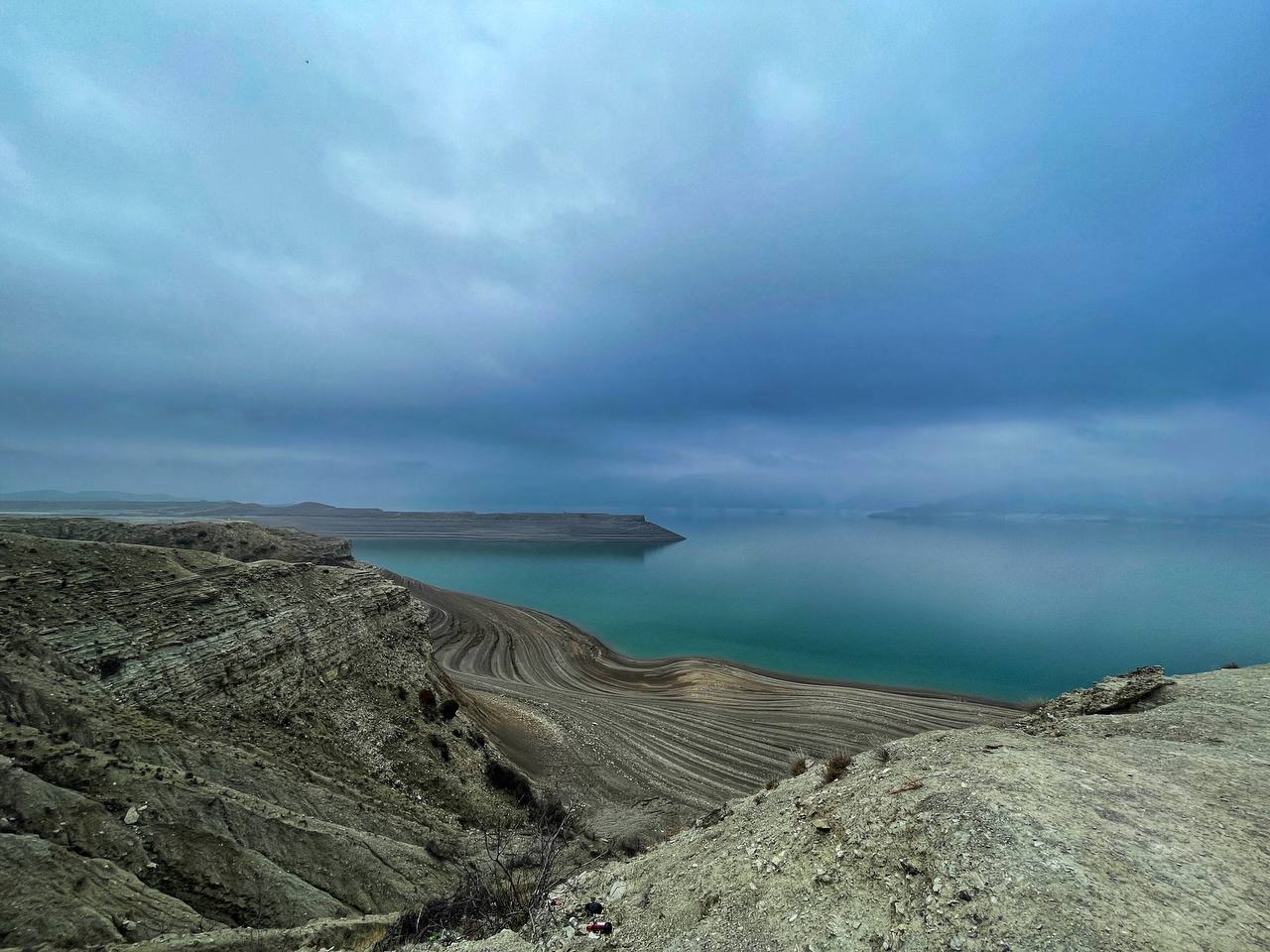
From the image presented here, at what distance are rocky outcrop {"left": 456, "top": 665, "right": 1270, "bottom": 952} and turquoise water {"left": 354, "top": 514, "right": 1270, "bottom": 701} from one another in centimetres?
3168

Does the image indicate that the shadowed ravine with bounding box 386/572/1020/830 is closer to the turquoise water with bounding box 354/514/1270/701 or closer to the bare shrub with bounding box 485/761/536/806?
the bare shrub with bounding box 485/761/536/806

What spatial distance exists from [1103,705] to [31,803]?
2038 cm

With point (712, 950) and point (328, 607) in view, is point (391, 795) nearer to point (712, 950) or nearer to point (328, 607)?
Result: point (328, 607)

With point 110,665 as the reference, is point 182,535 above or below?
above

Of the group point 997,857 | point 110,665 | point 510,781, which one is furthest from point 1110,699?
point 110,665

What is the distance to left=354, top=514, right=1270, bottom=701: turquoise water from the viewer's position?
38.8 m

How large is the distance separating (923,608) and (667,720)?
48.2 m

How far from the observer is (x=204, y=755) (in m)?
10.0

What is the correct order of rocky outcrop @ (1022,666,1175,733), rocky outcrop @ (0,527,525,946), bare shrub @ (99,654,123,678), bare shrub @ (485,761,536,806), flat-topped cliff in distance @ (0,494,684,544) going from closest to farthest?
rocky outcrop @ (0,527,525,946) < bare shrub @ (99,654,123,678) < rocky outcrop @ (1022,666,1175,733) < bare shrub @ (485,761,536,806) < flat-topped cliff in distance @ (0,494,684,544)

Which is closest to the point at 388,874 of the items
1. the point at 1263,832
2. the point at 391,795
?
the point at 391,795

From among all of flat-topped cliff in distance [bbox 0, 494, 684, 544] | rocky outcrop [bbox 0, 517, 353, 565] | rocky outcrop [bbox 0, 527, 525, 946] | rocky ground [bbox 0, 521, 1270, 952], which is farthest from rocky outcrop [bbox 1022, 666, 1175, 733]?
flat-topped cliff in distance [bbox 0, 494, 684, 544]

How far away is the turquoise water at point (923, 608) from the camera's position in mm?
38781

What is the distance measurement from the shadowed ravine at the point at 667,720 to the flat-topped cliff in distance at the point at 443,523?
120666mm

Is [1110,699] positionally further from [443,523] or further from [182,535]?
[443,523]
